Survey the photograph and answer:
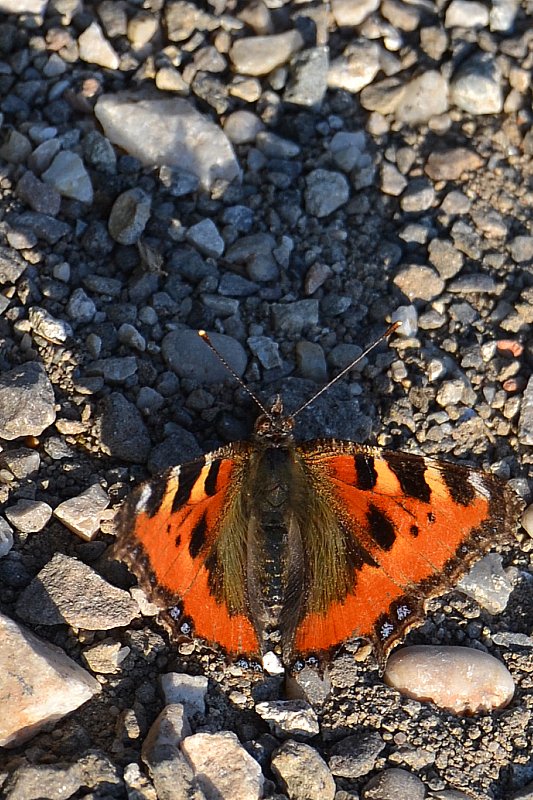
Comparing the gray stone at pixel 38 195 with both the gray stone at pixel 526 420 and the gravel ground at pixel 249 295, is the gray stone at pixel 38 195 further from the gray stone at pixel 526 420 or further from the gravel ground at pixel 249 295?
the gray stone at pixel 526 420

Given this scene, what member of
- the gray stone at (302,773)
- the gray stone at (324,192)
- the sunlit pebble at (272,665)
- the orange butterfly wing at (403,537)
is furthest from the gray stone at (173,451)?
the gray stone at (324,192)

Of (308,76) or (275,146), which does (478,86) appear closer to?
(308,76)

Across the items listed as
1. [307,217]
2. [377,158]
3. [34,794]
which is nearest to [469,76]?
[377,158]

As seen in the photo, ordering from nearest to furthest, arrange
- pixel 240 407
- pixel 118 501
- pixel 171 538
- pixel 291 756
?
1. pixel 291 756
2. pixel 171 538
3. pixel 118 501
4. pixel 240 407

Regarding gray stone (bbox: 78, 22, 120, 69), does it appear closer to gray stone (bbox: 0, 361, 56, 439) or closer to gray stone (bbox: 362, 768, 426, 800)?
gray stone (bbox: 0, 361, 56, 439)

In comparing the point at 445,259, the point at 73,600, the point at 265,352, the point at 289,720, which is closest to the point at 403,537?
the point at 289,720

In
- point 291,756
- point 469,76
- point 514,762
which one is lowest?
point 514,762

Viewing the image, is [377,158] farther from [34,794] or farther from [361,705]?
[34,794]
